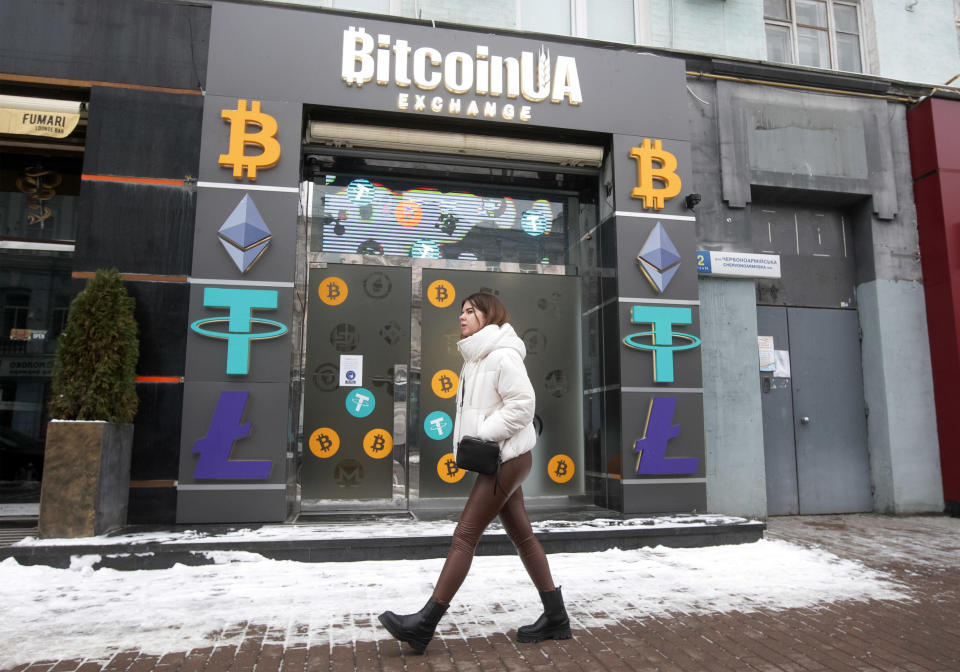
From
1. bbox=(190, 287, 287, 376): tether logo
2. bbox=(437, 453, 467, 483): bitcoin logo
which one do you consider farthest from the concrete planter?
bbox=(437, 453, 467, 483): bitcoin logo

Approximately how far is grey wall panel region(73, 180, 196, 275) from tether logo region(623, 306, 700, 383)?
4.69 metres

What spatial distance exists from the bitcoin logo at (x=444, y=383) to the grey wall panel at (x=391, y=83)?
286 centimetres

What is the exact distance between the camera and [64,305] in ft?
23.0

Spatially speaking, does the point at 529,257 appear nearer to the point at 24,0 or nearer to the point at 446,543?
the point at 446,543

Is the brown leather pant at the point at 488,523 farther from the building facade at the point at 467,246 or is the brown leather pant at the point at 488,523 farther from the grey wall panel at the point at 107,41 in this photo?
the grey wall panel at the point at 107,41

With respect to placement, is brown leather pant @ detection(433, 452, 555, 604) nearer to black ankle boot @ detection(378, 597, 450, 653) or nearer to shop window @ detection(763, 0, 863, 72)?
black ankle boot @ detection(378, 597, 450, 653)

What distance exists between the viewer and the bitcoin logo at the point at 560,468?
7.84 metres

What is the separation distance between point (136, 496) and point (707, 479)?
20.1 ft

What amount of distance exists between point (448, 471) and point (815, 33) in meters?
8.15

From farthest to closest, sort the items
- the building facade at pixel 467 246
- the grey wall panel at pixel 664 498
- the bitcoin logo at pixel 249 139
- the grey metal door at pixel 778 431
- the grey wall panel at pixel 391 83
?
the grey metal door at pixel 778 431, the grey wall panel at pixel 664 498, the grey wall panel at pixel 391 83, the bitcoin logo at pixel 249 139, the building facade at pixel 467 246

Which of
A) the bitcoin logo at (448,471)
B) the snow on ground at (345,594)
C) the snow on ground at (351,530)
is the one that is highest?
the bitcoin logo at (448,471)

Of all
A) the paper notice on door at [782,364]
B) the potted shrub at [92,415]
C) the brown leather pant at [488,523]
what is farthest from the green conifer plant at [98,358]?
the paper notice on door at [782,364]

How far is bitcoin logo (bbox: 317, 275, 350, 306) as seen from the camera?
24.6 ft

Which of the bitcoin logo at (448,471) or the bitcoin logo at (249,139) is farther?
the bitcoin logo at (448,471)
